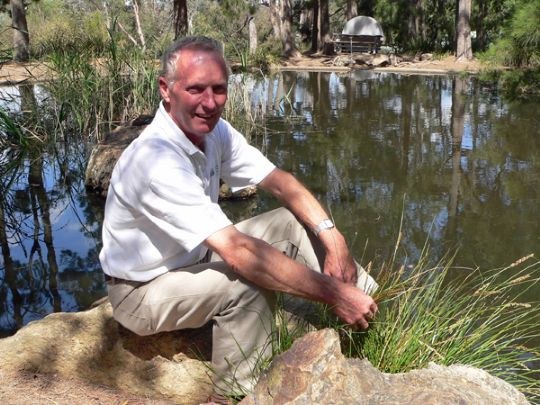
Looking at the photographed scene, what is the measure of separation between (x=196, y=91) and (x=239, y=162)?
410mm

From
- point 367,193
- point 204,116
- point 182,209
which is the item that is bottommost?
A: point 367,193

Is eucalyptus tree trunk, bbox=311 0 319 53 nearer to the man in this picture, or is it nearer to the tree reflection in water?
the tree reflection in water

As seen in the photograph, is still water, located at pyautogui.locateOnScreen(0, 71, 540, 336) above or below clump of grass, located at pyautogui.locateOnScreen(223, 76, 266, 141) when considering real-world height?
below

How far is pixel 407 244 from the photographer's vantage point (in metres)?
3.62

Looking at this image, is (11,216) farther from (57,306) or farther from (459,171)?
(459,171)

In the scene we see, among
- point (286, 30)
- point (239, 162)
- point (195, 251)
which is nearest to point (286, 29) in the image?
point (286, 30)

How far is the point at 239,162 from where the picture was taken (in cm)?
212

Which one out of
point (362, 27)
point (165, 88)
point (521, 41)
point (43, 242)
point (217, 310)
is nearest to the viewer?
point (217, 310)

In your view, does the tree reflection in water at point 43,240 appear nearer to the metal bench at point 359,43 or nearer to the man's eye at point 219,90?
the man's eye at point 219,90

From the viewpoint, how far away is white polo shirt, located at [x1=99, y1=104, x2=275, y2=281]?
Result: 1.57 metres

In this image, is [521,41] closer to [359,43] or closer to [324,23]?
[359,43]

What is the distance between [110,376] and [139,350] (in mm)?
124

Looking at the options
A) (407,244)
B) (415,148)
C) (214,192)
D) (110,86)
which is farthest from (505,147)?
(214,192)

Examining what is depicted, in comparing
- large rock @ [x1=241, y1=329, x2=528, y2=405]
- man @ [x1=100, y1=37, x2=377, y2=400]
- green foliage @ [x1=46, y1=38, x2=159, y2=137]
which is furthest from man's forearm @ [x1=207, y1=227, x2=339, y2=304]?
green foliage @ [x1=46, y1=38, x2=159, y2=137]
